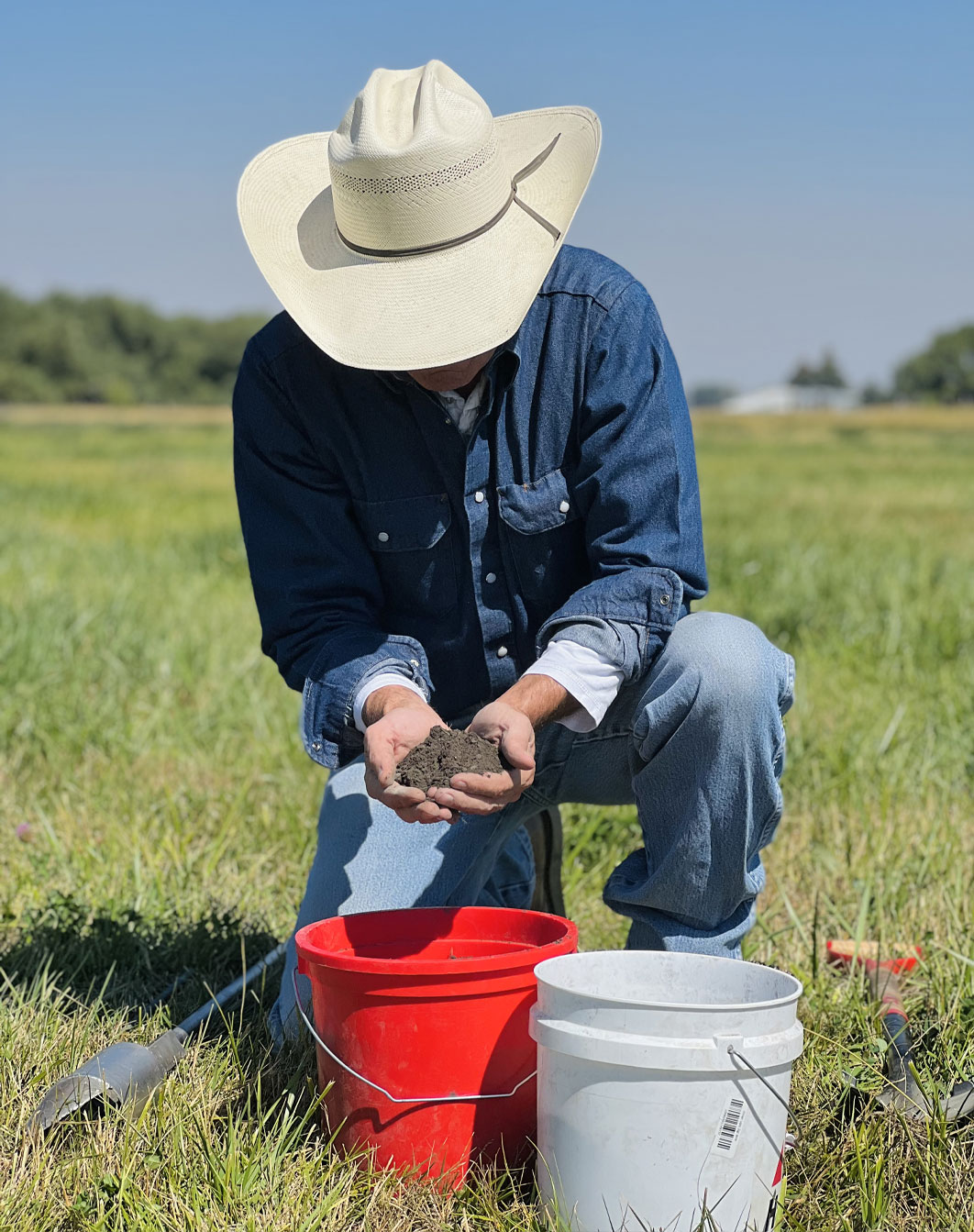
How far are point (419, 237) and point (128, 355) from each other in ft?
318

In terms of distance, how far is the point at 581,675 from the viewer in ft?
6.72

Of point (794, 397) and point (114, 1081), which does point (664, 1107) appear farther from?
point (794, 397)

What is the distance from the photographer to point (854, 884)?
2727 mm

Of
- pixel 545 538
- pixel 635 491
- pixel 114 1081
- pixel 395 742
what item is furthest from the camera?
pixel 545 538

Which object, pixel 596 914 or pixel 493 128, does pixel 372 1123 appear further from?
pixel 493 128

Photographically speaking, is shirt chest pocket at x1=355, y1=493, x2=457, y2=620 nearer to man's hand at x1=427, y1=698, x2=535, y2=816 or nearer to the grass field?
man's hand at x1=427, y1=698, x2=535, y2=816

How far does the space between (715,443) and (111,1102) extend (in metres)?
29.4

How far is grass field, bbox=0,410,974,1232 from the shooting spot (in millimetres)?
1708

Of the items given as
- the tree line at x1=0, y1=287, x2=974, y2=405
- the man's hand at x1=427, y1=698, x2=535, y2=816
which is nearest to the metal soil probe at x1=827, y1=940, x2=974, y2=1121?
the man's hand at x1=427, y1=698, x2=535, y2=816

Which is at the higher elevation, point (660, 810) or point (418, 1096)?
point (660, 810)

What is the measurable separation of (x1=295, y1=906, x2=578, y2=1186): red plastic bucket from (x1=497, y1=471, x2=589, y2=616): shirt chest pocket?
70 centimetres

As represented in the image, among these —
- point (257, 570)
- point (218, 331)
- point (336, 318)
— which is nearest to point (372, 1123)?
point (257, 570)

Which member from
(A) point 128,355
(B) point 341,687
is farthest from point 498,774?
(A) point 128,355

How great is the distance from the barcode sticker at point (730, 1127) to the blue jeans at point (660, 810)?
0.54m
